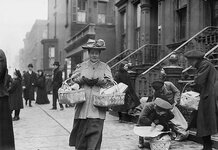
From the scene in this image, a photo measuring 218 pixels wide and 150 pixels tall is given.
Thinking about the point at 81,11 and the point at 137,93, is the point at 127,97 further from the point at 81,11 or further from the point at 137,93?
the point at 81,11

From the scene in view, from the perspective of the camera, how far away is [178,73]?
8680 mm

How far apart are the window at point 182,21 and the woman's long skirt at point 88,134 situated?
9.77 m

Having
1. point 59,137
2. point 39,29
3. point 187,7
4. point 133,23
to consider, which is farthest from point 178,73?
point 39,29

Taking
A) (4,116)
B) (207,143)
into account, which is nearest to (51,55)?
(4,116)

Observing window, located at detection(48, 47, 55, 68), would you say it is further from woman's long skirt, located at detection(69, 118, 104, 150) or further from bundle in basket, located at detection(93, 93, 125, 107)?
bundle in basket, located at detection(93, 93, 125, 107)

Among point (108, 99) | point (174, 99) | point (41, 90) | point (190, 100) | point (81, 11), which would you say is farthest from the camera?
point (81, 11)

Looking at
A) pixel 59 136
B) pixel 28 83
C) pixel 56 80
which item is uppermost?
pixel 56 80

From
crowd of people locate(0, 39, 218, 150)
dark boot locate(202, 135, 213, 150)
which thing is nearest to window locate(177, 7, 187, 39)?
crowd of people locate(0, 39, 218, 150)

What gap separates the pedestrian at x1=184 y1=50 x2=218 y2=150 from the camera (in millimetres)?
5691

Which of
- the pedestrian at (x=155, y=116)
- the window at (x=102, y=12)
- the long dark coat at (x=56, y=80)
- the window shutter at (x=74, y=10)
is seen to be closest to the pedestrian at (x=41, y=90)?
the long dark coat at (x=56, y=80)

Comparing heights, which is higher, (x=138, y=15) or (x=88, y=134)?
(x=138, y=15)

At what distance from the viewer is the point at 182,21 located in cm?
1405

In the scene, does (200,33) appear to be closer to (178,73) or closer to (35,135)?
(178,73)

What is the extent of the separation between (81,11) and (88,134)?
2664 centimetres
